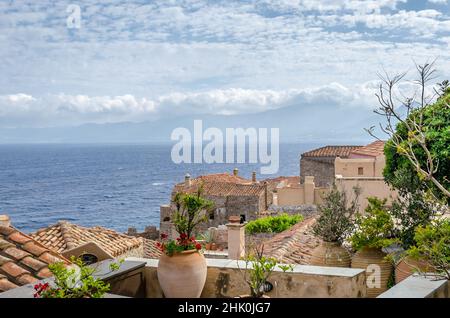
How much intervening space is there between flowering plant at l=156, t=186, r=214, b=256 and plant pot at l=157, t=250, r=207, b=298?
0.07 meters

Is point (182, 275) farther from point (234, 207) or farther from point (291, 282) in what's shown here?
point (234, 207)

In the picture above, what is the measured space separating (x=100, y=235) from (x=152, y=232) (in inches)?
923

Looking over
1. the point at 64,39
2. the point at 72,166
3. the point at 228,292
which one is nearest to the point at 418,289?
the point at 228,292

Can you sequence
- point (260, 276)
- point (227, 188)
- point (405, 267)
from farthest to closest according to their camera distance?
point (227, 188)
point (405, 267)
point (260, 276)

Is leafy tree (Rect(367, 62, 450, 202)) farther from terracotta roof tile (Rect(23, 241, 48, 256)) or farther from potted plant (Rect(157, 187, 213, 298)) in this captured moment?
terracotta roof tile (Rect(23, 241, 48, 256))

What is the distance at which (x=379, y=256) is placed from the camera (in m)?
8.52

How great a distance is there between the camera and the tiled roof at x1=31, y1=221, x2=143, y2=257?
17.0 m

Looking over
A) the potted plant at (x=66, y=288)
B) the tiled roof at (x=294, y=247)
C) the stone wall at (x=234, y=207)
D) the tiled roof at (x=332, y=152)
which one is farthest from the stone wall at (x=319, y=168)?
the potted plant at (x=66, y=288)

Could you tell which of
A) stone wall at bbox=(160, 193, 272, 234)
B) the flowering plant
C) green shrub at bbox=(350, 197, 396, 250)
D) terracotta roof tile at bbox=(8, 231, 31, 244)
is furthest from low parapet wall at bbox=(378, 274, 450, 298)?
stone wall at bbox=(160, 193, 272, 234)

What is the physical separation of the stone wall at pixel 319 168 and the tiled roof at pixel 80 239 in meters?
22.7

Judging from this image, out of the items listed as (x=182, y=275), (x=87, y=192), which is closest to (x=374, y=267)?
(x=182, y=275)

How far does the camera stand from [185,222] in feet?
18.8

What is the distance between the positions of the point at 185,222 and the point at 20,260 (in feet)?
8.05

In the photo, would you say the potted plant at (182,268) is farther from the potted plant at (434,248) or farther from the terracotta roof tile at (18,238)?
the terracotta roof tile at (18,238)
